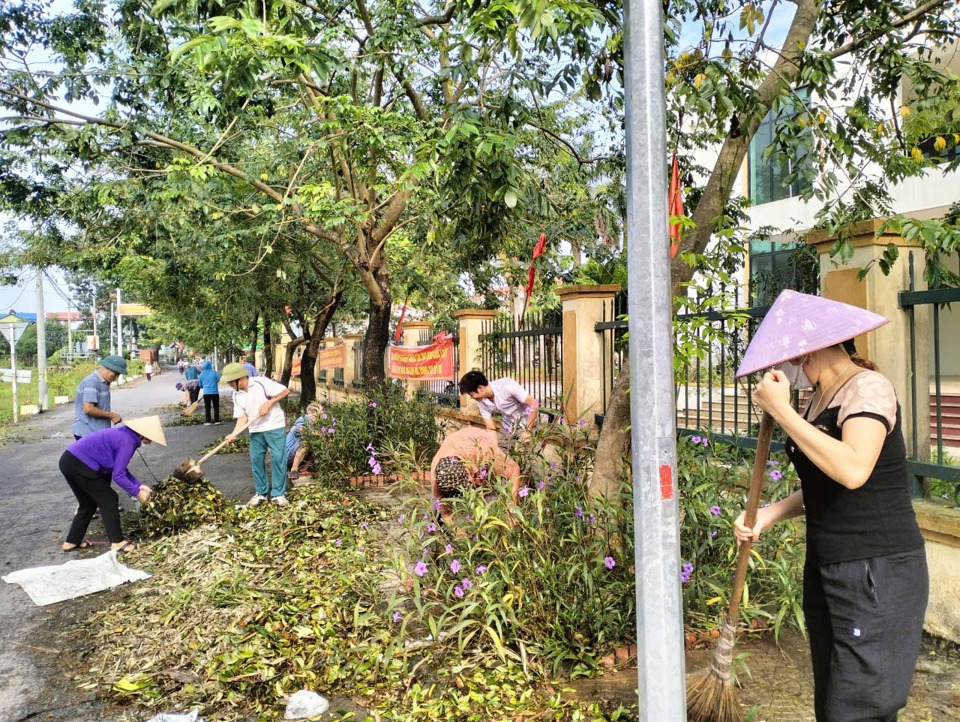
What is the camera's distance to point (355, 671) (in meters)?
3.61

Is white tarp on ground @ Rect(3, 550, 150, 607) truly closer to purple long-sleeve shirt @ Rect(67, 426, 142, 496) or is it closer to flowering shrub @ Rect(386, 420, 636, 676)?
purple long-sleeve shirt @ Rect(67, 426, 142, 496)

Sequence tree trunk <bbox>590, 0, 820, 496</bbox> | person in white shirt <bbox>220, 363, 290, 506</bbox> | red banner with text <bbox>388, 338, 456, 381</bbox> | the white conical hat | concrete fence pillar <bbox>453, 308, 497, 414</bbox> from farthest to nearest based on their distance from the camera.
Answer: red banner with text <bbox>388, 338, 456, 381</bbox> < concrete fence pillar <bbox>453, 308, 497, 414</bbox> < person in white shirt <bbox>220, 363, 290, 506</bbox> < the white conical hat < tree trunk <bbox>590, 0, 820, 496</bbox>

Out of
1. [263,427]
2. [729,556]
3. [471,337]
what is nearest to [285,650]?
[729,556]

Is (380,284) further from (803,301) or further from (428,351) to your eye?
(803,301)

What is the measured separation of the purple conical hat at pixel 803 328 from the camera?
6.84 ft

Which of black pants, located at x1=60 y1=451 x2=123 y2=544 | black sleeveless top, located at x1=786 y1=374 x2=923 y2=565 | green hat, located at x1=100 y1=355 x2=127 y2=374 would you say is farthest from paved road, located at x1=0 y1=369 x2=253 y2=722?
black sleeveless top, located at x1=786 y1=374 x2=923 y2=565

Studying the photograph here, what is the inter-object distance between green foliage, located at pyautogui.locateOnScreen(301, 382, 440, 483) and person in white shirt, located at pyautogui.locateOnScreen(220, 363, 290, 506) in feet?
2.94

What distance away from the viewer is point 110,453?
6.09 metres

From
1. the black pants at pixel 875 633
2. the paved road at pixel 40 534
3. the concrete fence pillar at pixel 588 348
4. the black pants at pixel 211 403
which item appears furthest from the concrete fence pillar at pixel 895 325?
the black pants at pixel 211 403

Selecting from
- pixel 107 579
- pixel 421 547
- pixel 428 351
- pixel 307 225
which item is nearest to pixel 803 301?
pixel 421 547

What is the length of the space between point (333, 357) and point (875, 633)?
16.5 metres

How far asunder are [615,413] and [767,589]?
1.29 m

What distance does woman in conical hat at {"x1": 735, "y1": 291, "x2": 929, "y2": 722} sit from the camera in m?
2.01

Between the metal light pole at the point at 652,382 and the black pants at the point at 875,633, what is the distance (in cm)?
46
